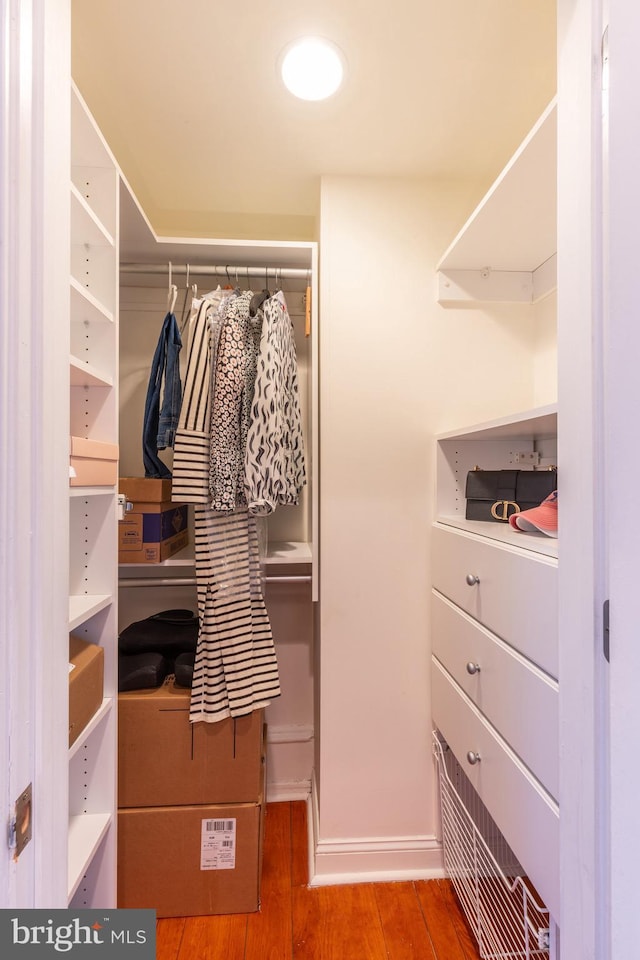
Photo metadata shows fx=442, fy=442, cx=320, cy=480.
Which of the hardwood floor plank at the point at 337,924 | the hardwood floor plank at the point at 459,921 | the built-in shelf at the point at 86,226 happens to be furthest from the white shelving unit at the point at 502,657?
the built-in shelf at the point at 86,226

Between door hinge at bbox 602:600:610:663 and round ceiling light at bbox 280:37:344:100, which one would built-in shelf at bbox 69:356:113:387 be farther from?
door hinge at bbox 602:600:610:663

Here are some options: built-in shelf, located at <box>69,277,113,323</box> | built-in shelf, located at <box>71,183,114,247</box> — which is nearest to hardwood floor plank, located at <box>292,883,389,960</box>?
built-in shelf, located at <box>69,277,113,323</box>

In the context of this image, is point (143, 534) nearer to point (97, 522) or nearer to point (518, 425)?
point (97, 522)

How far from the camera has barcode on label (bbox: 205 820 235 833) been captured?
128 cm

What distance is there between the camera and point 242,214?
1.70 metres

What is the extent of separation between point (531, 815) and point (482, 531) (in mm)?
579

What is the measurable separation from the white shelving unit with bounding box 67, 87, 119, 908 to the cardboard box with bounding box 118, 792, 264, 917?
167 mm

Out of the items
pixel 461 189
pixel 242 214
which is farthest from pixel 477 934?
pixel 242 214

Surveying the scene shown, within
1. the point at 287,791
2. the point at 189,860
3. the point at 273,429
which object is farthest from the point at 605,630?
the point at 287,791

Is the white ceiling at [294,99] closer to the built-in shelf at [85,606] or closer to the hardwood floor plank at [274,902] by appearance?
the built-in shelf at [85,606]

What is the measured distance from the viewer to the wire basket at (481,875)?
1081 mm

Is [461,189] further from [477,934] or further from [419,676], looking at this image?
[477,934]

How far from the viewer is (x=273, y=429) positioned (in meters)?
1.27

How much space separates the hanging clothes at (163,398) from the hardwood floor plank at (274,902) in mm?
1333
